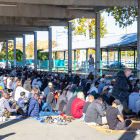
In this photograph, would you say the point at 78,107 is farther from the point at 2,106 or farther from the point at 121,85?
the point at 2,106

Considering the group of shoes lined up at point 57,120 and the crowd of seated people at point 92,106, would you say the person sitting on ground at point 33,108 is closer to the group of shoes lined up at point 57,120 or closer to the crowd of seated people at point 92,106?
the crowd of seated people at point 92,106

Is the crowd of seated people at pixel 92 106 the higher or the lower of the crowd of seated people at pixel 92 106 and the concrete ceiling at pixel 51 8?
the lower

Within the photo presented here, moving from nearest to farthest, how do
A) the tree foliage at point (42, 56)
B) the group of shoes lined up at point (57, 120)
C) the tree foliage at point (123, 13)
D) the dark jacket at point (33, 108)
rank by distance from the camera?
the group of shoes lined up at point (57, 120), the dark jacket at point (33, 108), the tree foliage at point (123, 13), the tree foliage at point (42, 56)

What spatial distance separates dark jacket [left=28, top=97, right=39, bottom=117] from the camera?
10.3m

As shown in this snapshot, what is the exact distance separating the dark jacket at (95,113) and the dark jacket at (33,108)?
2262 millimetres

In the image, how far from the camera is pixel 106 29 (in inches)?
2281

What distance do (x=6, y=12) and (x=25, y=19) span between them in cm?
677

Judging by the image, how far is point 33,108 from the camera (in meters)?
10.3

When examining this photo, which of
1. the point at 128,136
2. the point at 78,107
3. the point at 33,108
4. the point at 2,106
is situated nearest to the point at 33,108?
the point at 33,108

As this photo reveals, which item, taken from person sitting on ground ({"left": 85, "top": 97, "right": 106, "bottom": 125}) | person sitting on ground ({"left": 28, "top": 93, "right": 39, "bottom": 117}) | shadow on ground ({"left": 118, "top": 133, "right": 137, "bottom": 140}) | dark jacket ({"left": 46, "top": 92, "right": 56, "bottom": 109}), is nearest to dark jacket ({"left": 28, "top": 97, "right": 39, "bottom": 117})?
person sitting on ground ({"left": 28, "top": 93, "right": 39, "bottom": 117})

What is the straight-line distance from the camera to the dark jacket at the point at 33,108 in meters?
10.3

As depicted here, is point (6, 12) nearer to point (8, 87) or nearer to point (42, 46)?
point (8, 87)

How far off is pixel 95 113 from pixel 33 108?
2675 mm

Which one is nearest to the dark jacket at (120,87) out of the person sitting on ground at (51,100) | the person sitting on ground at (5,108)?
the person sitting on ground at (51,100)
